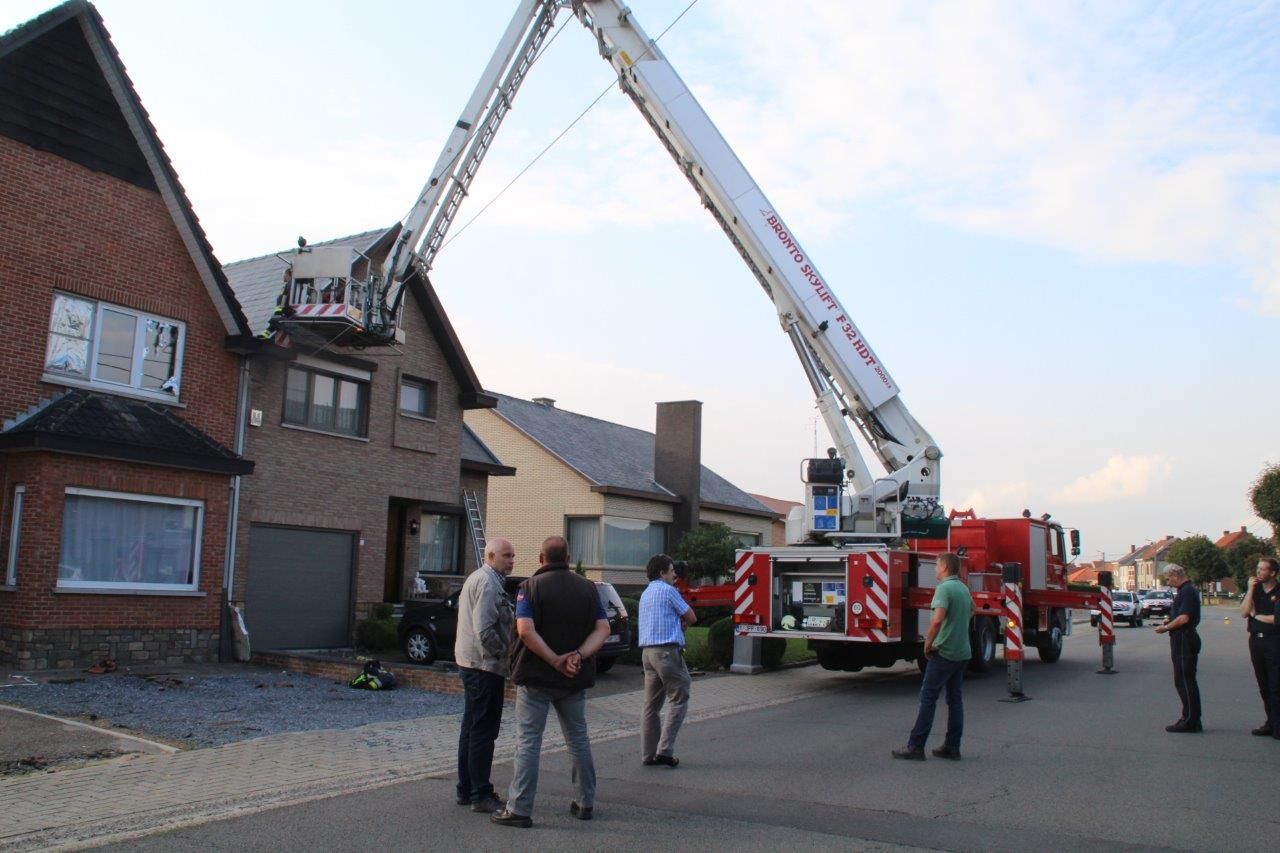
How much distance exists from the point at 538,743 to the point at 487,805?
64 centimetres

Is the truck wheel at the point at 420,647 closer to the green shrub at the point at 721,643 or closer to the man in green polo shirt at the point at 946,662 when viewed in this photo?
the green shrub at the point at 721,643

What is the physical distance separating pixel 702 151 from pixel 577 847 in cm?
1211

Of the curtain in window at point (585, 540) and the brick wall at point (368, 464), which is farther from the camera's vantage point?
the curtain in window at point (585, 540)

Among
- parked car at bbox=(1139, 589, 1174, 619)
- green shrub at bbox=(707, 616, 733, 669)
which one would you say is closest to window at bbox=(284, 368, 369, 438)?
green shrub at bbox=(707, 616, 733, 669)

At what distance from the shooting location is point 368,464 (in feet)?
62.6

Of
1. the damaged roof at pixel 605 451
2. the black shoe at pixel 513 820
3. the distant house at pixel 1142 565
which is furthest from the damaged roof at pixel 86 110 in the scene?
the distant house at pixel 1142 565

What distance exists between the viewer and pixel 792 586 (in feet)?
48.4

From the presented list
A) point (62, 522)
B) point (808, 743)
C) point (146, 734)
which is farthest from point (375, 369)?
point (808, 743)

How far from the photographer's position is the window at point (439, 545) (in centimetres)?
2147

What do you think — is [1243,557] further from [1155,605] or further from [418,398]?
[418,398]

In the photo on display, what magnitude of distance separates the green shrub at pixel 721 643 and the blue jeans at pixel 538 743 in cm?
975

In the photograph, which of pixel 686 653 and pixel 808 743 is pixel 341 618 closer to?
pixel 686 653

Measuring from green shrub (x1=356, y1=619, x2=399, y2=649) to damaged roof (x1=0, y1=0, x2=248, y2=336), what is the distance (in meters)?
5.87

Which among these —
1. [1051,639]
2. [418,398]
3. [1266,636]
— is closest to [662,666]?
[1266,636]
